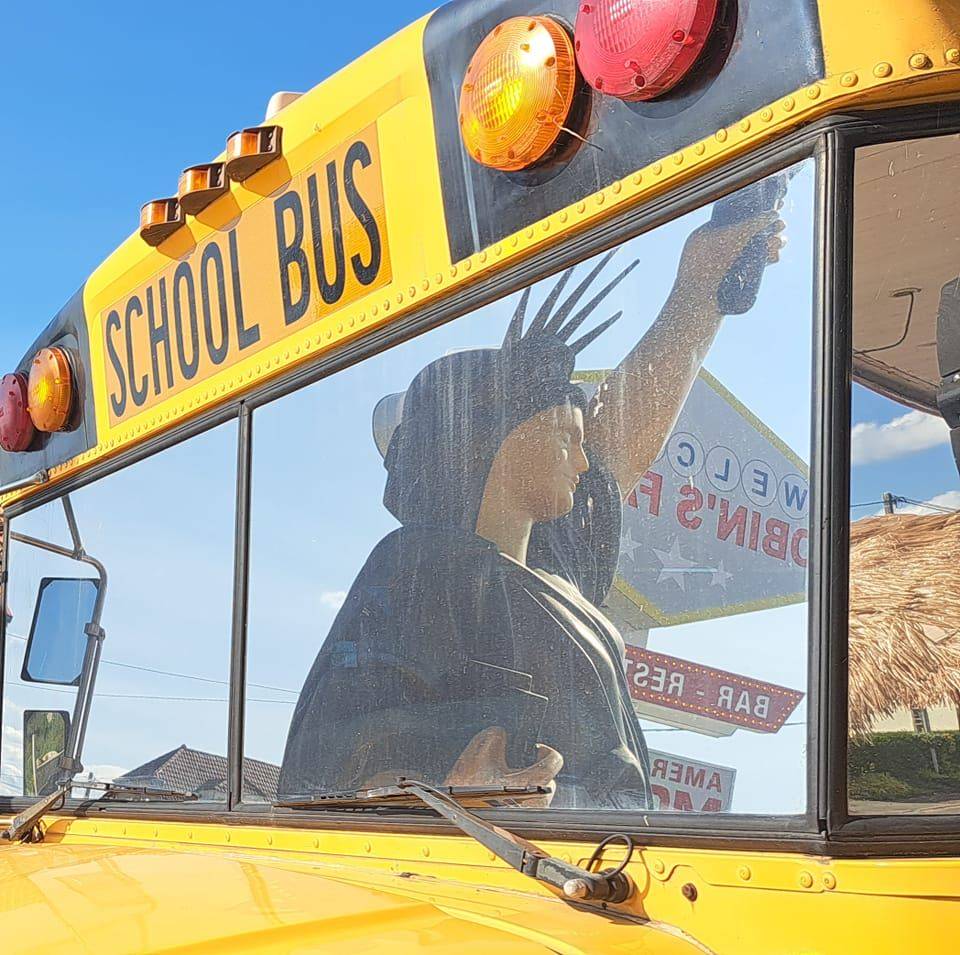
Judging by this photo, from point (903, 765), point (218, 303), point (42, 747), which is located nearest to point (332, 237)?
point (218, 303)

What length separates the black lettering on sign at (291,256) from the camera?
7.27 feet

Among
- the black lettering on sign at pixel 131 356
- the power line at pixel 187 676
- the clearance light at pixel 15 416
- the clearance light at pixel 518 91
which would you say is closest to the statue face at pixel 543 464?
the clearance light at pixel 518 91

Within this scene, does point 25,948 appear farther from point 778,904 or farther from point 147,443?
point 147,443

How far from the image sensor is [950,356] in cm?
152

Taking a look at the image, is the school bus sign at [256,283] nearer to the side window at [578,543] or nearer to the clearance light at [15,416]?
the side window at [578,543]

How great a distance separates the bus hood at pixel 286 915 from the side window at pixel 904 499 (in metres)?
0.30

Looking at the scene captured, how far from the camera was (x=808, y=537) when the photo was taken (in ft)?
4.66

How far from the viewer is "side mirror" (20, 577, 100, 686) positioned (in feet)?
9.41

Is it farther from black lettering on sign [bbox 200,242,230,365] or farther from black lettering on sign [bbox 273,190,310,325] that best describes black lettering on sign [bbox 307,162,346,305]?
black lettering on sign [bbox 200,242,230,365]

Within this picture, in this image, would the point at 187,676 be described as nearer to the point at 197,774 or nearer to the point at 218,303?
the point at 197,774

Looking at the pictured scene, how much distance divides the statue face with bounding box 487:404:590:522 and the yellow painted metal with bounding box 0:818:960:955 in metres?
0.42

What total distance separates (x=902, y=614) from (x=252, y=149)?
1.39 meters

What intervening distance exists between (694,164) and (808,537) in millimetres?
459

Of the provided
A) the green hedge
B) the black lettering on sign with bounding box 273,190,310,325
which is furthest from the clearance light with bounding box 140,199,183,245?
the green hedge
